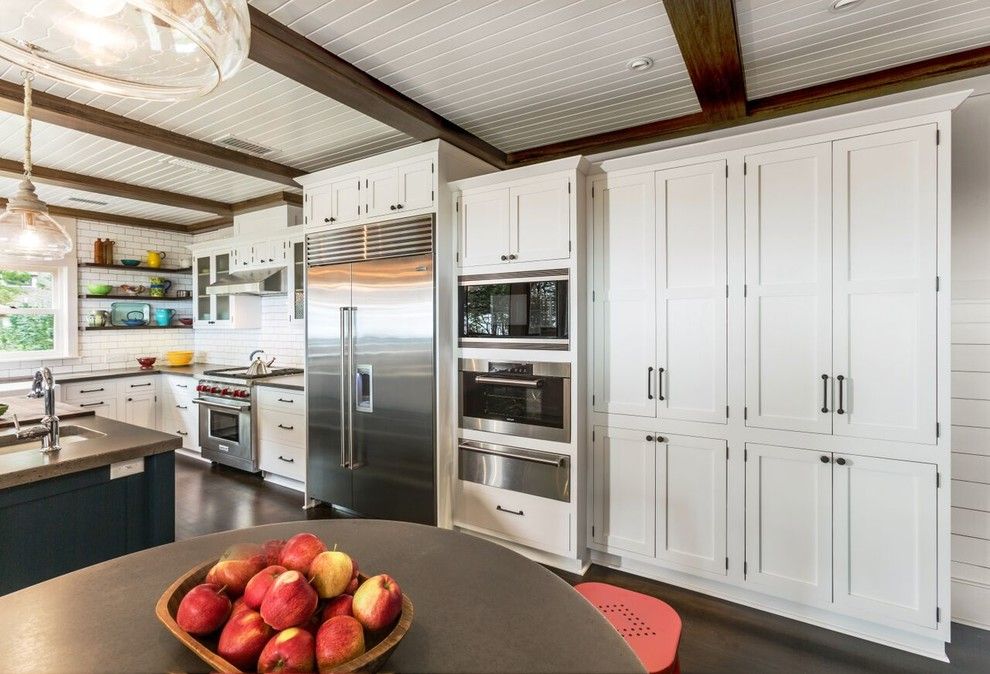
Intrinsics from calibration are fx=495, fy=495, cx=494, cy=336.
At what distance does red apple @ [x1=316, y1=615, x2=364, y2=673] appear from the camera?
2.23ft

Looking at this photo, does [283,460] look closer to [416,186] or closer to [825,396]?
[416,186]

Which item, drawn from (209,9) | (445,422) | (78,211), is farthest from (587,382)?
(78,211)

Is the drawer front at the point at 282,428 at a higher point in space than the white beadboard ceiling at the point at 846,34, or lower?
lower

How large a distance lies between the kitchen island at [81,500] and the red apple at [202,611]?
1.61 m

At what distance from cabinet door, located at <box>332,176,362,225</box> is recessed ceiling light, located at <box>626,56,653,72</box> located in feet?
6.40

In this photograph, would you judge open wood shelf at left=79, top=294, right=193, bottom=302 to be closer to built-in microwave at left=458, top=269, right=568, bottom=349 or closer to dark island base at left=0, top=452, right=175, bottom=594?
dark island base at left=0, top=452, right=175, bottom=594

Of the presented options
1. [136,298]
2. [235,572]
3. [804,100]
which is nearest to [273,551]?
[235,572]

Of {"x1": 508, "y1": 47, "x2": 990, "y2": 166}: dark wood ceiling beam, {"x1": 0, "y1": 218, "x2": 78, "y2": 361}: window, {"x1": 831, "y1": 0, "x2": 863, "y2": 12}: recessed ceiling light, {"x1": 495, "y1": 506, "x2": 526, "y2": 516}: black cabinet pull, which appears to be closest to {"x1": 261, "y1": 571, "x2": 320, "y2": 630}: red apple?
{"x1": 495, "y1": 506, "x2": 526, "y2": 516}: black cabinet pull

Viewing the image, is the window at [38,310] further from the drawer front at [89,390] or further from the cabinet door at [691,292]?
the cabinet door at [691,292]

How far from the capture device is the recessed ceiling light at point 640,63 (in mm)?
2428

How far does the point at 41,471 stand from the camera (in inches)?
73.2

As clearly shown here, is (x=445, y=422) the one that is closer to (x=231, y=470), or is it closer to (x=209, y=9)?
(x=209, y=9)

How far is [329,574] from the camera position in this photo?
80 cm

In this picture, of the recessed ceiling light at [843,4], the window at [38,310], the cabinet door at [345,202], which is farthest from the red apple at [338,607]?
the window at [38,310]
